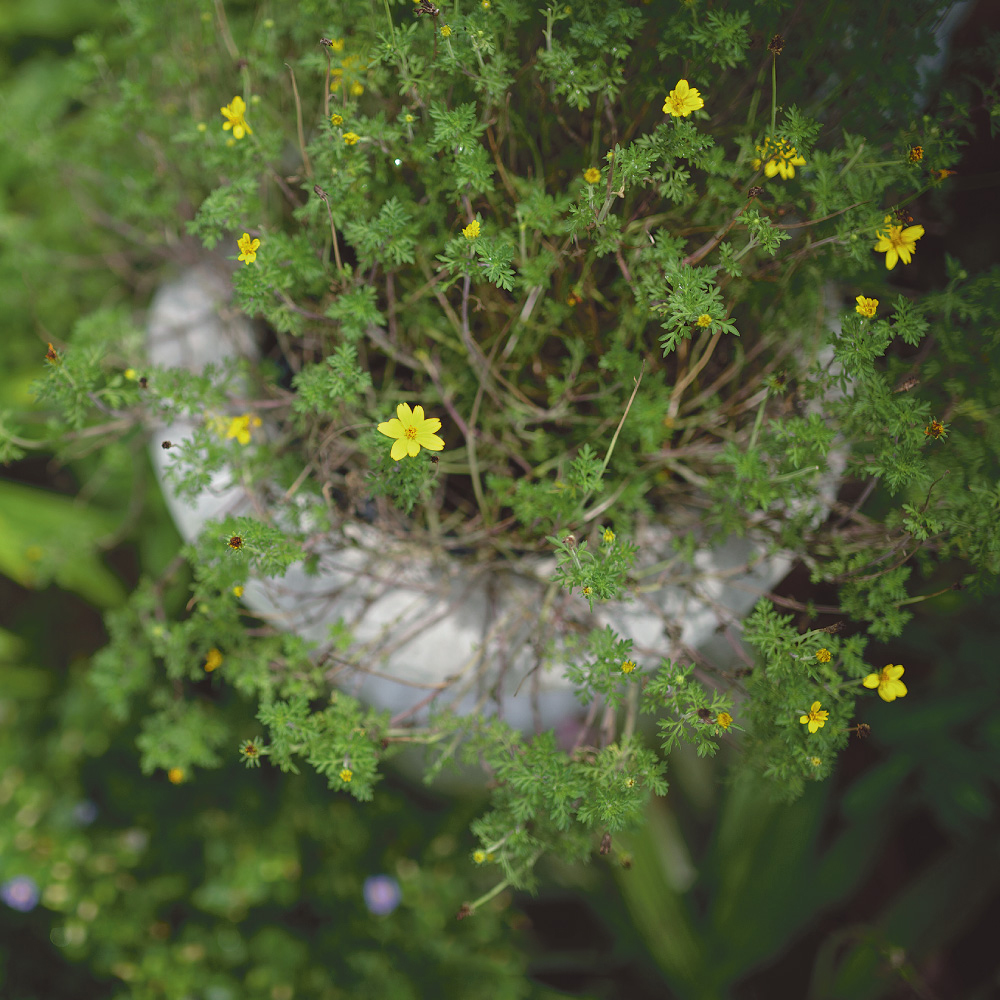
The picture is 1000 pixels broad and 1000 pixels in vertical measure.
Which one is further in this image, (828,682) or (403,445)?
(828,682)

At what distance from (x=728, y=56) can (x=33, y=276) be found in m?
1.29

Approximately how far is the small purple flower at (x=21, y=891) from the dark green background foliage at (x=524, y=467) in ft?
0.06

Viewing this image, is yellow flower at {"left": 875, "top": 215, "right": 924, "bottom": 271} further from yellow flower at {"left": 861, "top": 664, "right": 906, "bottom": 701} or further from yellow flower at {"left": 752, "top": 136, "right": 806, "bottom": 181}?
yellow flower at {"left": 861, "top": 664, "right": 906, "bottom": 701}

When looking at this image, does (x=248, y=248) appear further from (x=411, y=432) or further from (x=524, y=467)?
(x=524, y=467)

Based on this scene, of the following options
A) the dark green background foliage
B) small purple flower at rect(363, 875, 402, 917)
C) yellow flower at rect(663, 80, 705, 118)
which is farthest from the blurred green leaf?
yellow flower at rect(663, 80, 705, 118)

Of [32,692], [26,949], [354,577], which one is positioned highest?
[354,577]

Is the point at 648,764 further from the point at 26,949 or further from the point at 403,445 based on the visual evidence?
the point at 26,949

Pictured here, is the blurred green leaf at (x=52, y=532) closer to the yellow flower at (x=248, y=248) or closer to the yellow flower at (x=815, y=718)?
the yellow flower at (x=248, y=248)

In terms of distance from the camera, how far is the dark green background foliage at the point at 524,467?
0.80 metres

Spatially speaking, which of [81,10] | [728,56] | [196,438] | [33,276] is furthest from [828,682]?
[81,10]

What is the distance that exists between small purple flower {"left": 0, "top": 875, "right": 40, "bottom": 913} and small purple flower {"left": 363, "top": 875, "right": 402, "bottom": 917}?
588 mm

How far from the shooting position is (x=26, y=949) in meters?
1.45

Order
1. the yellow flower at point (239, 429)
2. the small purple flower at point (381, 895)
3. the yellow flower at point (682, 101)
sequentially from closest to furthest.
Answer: the yellow flower at point (682, 101), the yellow flower at point (239, 429), the small purple flower at point (381, 895)

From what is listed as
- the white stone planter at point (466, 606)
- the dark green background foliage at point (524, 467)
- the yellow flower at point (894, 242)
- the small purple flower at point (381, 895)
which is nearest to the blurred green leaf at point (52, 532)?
the dark green background foliage at point (524, 467)
